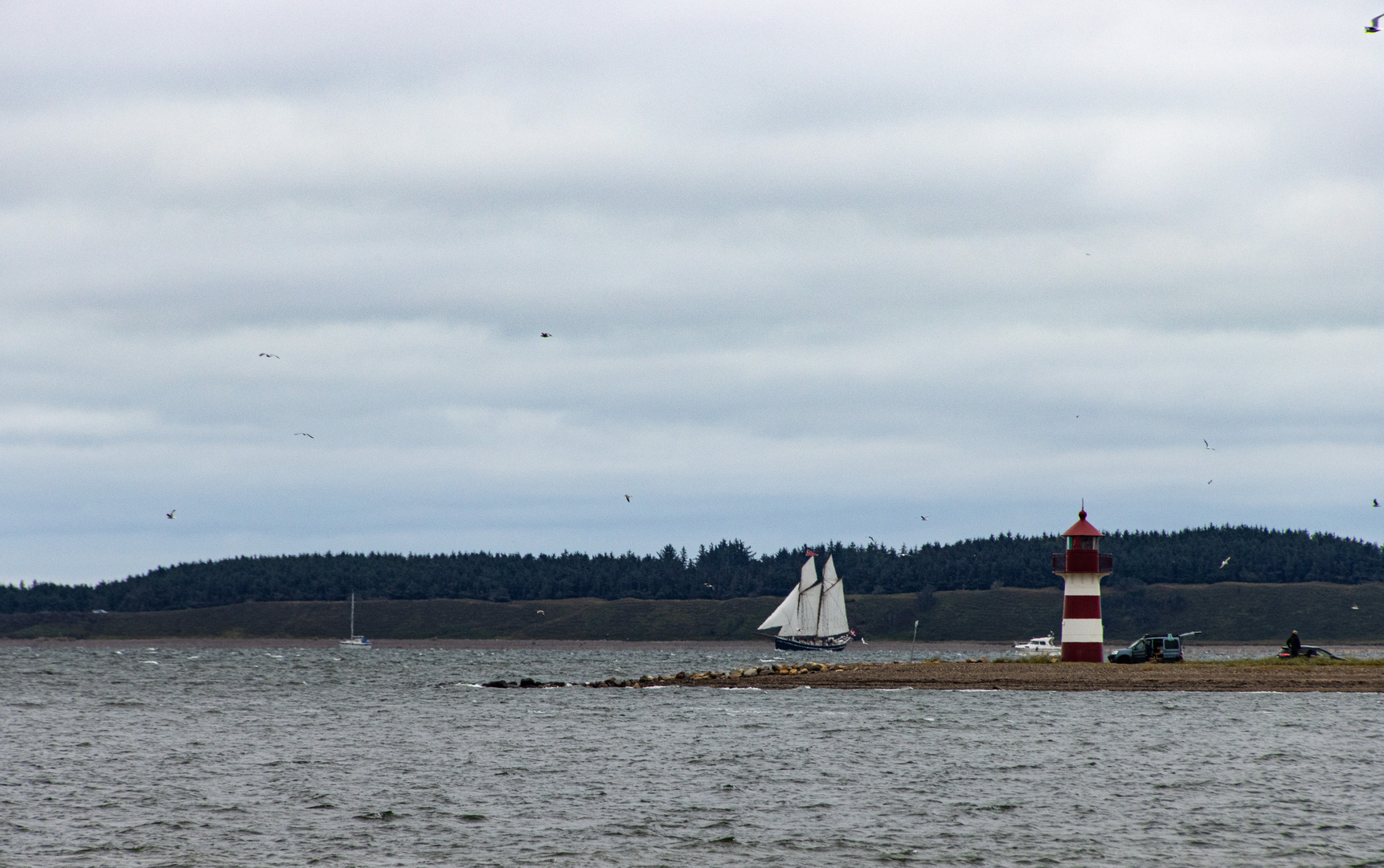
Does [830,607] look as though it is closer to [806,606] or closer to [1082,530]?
[806,606]

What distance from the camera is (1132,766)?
37.6 m

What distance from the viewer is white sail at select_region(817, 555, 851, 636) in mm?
172375

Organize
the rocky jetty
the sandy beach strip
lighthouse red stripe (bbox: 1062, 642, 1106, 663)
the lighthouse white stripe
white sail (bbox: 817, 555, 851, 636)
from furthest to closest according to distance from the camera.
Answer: white sail (bbox: 817, 555, 851, 636) < the rocky jetty < lighthouse red stripe (bbox: 1062, 642, 1106, 663) < the lighthouse white stripe < the sandy beach strip

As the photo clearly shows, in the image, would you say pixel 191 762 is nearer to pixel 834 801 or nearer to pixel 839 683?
pixel 834 801

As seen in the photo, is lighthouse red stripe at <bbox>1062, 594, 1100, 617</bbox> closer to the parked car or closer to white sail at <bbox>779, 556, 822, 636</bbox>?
the parked car

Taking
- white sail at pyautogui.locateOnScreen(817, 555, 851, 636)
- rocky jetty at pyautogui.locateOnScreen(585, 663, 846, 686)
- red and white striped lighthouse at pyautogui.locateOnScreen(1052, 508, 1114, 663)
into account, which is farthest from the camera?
white sail at pyautogui.locateOnScreen(817, 555, 851, 636)

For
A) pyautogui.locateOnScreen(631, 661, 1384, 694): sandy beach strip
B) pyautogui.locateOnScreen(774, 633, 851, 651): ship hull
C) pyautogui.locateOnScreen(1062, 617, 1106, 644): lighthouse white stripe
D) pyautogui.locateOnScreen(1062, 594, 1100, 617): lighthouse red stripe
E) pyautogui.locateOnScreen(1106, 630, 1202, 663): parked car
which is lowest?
pyautogui.locateOnScreen(774, 633, 851, 651): ship hull

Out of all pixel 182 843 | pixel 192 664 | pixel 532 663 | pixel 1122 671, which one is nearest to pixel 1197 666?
pixel 1122 671

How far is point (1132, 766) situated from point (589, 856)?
1719 cm

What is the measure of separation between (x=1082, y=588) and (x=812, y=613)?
105754 millimetres

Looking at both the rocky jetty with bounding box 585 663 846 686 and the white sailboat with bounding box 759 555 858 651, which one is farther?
the white sailboat with bounding box 759 555 858 651

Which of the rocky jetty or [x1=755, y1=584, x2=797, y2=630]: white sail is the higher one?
[x1=755, y1=584, x2=797, y2=630]: white sail

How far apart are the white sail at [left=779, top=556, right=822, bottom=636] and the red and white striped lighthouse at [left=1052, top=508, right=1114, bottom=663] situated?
98.3 metres

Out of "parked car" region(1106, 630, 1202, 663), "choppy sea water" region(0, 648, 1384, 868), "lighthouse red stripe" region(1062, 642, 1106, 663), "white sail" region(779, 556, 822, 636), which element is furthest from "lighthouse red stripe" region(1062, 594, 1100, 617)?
"white sail" region(779, 556, 822, 636)
